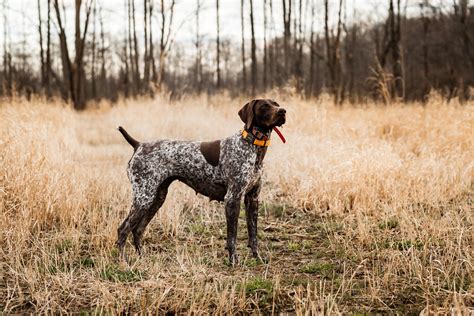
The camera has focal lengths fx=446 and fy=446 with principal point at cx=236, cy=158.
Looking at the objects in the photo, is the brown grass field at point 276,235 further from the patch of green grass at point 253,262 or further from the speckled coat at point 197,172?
the speckled coat at point 197,172

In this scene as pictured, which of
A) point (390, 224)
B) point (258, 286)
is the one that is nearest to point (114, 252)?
point (258, 286)

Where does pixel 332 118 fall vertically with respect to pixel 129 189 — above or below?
above

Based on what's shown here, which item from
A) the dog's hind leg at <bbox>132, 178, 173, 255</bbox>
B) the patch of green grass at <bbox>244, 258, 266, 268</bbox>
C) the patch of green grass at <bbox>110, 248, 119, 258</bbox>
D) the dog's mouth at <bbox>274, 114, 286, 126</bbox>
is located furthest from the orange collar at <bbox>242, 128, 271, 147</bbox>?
the patch of green grass at <bbox>110, 248, 119, 258</bbox>

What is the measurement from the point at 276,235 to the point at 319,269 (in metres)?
1.13

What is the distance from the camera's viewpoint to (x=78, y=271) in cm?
358

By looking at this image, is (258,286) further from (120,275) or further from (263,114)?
(263,114)

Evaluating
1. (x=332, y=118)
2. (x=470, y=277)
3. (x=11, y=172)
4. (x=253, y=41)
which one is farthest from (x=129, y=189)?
(x=253, y=41)

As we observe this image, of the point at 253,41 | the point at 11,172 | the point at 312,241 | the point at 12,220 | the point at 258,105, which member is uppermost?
the point at 253,41

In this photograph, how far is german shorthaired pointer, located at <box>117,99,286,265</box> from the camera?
3.57m

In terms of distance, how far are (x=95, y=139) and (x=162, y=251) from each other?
7125 millimetres

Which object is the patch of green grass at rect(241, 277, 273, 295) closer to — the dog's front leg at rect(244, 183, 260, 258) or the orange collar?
the dog's front leg at rect(244, 183, 260, 258)

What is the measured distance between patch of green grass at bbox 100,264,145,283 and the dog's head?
144cm

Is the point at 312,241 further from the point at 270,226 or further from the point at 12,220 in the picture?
the point at 12,220

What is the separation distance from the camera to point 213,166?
3691 mm
